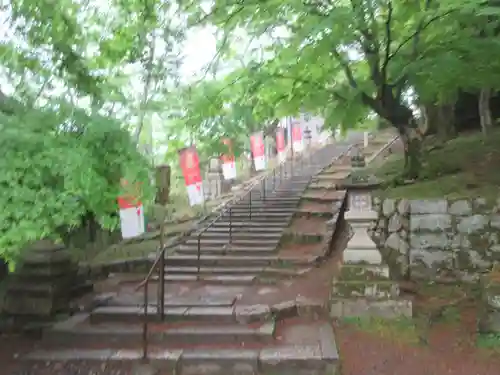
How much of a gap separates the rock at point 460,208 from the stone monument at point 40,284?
6.41 meters

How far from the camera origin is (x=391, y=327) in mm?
6855

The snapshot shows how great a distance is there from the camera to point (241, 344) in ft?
21.4

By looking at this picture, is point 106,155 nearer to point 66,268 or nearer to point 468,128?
point 66,268

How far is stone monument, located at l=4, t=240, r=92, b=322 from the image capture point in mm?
7270

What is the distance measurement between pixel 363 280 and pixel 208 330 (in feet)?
8.18

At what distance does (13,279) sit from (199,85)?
510 centimetres

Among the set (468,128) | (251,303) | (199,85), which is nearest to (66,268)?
(251,303)

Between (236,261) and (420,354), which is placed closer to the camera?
(420,354)

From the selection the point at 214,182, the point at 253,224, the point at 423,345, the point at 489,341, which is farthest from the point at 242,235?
the point at 214,182

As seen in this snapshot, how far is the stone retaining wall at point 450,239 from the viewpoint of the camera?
25.8ft

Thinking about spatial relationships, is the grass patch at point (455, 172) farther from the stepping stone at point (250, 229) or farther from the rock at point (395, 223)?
the stepping stone at point (250, 229)

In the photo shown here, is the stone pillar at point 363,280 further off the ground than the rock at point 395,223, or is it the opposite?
the rock at point 395,223

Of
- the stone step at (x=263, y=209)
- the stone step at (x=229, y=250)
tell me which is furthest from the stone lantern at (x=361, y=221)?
the stone step at (x=263, y=209)

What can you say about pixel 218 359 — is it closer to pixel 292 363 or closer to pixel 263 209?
pixel 292 363
